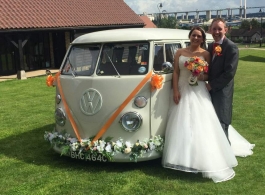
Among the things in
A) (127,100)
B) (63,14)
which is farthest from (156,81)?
(63,14)

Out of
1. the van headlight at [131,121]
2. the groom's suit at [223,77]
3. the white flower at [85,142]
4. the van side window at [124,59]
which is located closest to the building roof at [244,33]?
the groom's suit at [223,77]

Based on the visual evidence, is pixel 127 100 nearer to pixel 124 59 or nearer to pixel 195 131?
pixel 124 59

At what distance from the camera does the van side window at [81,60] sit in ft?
17.5

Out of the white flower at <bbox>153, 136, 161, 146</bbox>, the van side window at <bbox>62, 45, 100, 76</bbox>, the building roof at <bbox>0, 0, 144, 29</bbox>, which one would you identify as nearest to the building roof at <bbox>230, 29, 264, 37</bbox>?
the building roof at <bbox>0, 0, 144, 29</bbox>

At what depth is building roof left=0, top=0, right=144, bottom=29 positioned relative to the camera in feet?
64.5

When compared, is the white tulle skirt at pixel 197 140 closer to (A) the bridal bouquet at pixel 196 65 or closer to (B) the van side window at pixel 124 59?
(A) the bridal bouquet at pixel 196 65

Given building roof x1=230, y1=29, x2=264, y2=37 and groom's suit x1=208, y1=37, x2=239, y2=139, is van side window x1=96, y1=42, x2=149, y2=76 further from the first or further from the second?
building roof x1=230, y1=29, x2=264, y2=37

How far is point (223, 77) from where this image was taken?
492 centimetres

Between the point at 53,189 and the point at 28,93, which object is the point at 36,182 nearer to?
the point at 53,189

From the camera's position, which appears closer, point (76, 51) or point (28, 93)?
point (76, 51)

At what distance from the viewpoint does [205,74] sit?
16.7 ft

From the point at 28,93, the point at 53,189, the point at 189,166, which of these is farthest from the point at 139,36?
the point at 28,93

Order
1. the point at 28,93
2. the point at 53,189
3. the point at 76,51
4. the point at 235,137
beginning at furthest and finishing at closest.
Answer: the point at 28,93 < the point at 235,137 < the point at 76,51 < the point at 53,189

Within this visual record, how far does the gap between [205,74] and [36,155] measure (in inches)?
125
